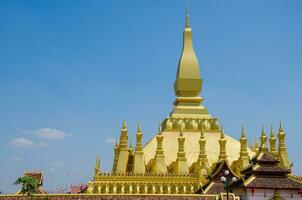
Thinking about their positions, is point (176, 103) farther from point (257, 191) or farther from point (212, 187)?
point (257, 191)

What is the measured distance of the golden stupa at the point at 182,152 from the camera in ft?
135

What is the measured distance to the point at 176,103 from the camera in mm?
52656

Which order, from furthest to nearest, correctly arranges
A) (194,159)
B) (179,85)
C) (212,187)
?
1. (179,85)
2. (194,159)
3. (212,187)

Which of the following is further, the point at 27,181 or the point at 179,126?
the point at 179,126

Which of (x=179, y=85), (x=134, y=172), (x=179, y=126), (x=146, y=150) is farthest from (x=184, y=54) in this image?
(x=134, y=172)

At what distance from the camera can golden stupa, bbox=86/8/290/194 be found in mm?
41250

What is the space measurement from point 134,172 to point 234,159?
9806 mm

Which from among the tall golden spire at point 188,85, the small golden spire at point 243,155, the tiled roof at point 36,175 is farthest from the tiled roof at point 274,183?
the tall golden spire at point 188,85

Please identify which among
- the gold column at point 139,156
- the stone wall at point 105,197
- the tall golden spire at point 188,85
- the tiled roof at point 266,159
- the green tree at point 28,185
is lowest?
the stone wall at point 105,197

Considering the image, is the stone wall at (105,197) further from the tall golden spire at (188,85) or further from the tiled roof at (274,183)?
the tall golden spire at (188,85)

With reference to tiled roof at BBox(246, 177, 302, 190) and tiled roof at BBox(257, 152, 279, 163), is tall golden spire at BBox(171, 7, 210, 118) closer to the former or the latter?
tiled roof at BBox(257, 152, 279, 163)

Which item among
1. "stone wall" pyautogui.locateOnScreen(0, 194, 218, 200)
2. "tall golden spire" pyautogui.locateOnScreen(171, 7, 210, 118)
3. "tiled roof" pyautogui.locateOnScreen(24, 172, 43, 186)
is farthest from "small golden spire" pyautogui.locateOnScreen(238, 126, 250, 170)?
"tiled roof" pyautogui.locateOnScreen(24, 172, 43, 186)

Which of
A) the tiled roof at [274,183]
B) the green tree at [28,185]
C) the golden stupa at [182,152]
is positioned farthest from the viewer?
the golden stupa at [182,152]

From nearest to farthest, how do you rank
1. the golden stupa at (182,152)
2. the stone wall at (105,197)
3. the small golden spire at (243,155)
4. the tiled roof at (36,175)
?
1. the stone wall at (105,197)
2. the tiled roof at (36,175)
3. the golden stupa at (182,152)
4. the small golden spire at (243,155)
